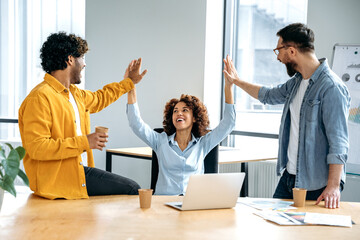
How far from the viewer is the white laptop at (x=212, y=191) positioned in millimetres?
1857

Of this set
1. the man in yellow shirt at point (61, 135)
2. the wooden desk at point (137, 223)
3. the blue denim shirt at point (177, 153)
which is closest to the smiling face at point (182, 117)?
the blue denim shirt at point (177, 153)

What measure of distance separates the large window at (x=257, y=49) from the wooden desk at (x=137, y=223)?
291 cm

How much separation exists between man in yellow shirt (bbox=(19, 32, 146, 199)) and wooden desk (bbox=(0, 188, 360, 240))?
0.78 ft

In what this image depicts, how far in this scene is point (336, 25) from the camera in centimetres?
404

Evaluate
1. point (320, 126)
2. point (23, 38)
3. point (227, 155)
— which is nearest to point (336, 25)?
point (227, 155)

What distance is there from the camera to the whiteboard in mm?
3680

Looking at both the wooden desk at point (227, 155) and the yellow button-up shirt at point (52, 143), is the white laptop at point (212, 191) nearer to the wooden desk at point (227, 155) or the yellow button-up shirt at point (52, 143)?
the yellow button-up shirt at point (52, 143)

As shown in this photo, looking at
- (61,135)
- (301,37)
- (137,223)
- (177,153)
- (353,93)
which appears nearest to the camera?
(137,223)

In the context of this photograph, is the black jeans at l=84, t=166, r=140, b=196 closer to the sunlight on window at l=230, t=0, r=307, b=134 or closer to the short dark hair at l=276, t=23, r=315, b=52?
the short dark hair at l=276, t=23, r=315, b=52

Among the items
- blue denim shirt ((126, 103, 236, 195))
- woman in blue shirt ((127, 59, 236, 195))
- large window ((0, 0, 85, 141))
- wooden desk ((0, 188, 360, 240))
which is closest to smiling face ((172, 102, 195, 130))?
woman in blue shirt ((127, 59, 236, 195))

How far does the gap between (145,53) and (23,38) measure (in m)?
1.38

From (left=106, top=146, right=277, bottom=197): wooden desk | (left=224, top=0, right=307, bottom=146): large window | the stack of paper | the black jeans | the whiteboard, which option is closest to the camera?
the stack of paper

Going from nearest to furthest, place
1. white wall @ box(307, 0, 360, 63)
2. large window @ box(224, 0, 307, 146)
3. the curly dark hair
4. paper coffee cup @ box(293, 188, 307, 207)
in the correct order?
1. paper coffee cup @ box(293, 188, 307, 207)
2. the curly dark hair
3. white wall @ box(307, 0, 360, 63)
4. large window @ box(224, 0, 307, 146)

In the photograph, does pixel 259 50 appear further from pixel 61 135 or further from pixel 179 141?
pixel 61 135
